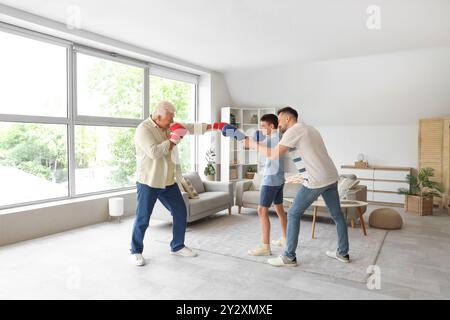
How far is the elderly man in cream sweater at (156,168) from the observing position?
3.24m

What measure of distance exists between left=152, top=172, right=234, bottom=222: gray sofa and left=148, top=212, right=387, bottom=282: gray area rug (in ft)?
0.53

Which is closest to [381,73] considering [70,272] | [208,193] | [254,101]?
[254,101]

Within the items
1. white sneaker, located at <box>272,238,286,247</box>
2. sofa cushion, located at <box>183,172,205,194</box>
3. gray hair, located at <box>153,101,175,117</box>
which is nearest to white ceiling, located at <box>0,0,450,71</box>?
gray hair, located at <box>153,101,175,117</box>

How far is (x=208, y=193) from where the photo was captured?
5.59 m

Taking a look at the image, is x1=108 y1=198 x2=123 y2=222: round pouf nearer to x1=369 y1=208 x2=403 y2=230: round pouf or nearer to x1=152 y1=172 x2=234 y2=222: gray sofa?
x1=152 y1=172 x2=234 y2=222: gray sofa

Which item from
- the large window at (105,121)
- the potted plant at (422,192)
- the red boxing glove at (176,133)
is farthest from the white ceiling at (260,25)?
the potted plant at (422,192)

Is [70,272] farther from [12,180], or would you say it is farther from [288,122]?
[288,122]

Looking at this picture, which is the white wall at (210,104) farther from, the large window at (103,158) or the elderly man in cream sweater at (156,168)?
the elderly man in cream sweater at (156,168)

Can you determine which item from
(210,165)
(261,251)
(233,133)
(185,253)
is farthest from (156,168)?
(210,165)

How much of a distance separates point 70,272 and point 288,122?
2.40 metres

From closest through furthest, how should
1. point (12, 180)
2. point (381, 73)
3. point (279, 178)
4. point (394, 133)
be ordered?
point (279, 178)
point (12, 180)
point (381, 73)
point (394, 133)

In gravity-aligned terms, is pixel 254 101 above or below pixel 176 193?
above

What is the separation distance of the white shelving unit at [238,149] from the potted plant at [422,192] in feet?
9.50

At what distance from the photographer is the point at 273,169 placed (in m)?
3.48
